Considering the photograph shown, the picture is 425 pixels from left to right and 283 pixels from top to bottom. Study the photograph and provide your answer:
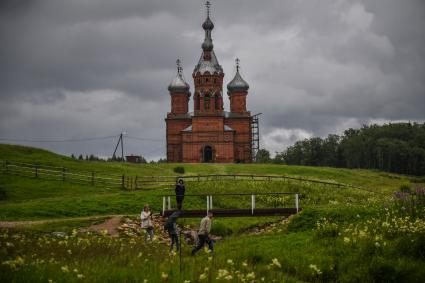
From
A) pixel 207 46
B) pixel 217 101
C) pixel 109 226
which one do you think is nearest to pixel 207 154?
pixel 217 101

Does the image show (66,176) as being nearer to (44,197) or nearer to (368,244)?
(44,197)

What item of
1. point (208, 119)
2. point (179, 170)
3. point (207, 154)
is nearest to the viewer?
point (179, 170)

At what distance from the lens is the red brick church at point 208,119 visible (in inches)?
3029

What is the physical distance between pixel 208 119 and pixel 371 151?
43731 millimetres

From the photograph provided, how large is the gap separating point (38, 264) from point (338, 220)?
13.3 m

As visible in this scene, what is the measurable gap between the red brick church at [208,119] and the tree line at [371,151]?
19.2 metres

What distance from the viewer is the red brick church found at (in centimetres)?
7694

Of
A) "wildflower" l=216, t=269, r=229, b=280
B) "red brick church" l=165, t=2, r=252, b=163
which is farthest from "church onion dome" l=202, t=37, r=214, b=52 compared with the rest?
"wildflower" l=216, t=269, r=229, b=280

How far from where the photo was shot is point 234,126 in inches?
3189

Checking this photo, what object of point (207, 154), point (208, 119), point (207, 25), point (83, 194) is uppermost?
point (207, 25)

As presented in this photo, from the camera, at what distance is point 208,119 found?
254 ft

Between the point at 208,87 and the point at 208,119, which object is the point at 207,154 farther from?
the point at 208,87

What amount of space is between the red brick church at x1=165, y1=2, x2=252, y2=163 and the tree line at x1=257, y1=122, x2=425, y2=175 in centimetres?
1920

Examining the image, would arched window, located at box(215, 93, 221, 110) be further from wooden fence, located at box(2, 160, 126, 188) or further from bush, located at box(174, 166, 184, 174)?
wooden fence, located at box(2, 160, 126, 188)
